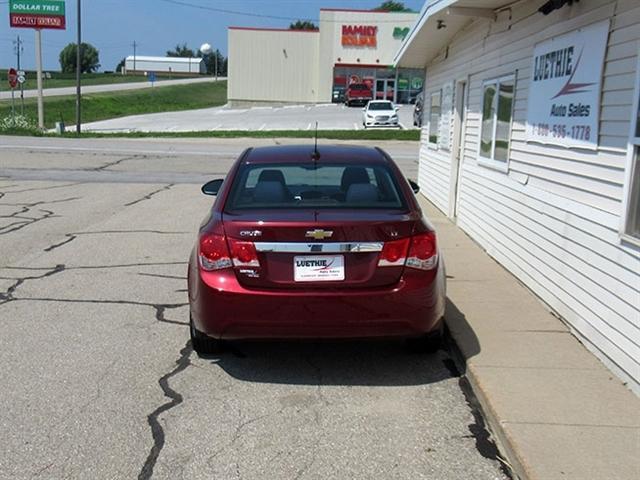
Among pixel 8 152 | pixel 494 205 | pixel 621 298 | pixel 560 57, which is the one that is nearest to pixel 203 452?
pixel 621 298

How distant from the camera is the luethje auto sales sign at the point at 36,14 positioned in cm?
4219

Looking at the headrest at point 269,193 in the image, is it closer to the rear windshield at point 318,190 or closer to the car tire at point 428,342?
the rear windshield at point 318,190

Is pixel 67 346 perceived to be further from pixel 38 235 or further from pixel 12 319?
pixel 38 235

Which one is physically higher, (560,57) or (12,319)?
(560,57)

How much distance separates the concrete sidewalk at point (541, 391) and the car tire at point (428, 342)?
7.7 inches

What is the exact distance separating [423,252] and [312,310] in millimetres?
828

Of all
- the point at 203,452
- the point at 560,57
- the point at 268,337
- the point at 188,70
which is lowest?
the point at 203,452

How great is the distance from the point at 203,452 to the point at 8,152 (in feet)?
80.4

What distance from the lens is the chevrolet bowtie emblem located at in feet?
14.3

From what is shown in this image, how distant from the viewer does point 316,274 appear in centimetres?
438

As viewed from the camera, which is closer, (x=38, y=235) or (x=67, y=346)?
Result: (x=67, y=346)

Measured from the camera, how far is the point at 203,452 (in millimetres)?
3662

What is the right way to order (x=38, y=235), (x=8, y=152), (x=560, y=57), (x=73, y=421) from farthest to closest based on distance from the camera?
(x=8, y=152) < (x=38, y=235) < (x=560, y=57) < (x=73, y=421)

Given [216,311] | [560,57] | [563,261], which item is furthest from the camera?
[560,57]
